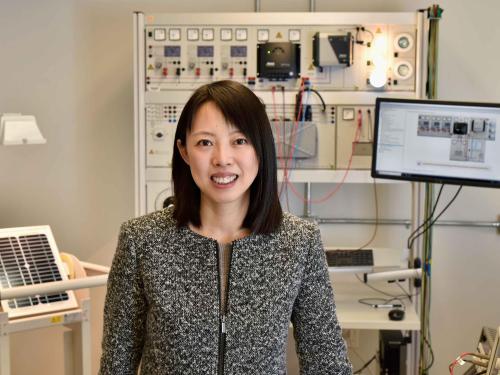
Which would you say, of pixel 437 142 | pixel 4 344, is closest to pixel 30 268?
pixel 4 344

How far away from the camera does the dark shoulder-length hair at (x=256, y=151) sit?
1343 millimetres

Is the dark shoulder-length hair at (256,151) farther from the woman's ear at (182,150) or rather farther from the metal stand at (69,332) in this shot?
the metal stand at (69,332)

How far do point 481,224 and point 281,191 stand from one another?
3.34 ft

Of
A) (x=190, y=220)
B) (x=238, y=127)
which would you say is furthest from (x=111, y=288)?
(x=238, y=127)

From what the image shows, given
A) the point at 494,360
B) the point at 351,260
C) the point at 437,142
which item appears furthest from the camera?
the point at 351,260

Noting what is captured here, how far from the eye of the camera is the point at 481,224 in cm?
365

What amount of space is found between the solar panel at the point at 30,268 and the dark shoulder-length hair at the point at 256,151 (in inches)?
63.4

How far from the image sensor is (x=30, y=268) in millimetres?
2982

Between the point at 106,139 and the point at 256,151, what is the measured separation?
8.18ft

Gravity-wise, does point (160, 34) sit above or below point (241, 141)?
above

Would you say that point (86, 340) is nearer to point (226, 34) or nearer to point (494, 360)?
point (226, 34)

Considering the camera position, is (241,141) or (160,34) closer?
(241,141)

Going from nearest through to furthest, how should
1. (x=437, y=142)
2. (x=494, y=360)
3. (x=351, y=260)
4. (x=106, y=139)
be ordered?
(x=494, y=360)
(x=437, y=142)
(x=351, y=260)
(x=106, y=139)

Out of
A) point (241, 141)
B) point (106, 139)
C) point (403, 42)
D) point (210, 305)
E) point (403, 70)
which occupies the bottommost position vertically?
point (210, 305)
